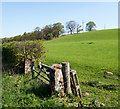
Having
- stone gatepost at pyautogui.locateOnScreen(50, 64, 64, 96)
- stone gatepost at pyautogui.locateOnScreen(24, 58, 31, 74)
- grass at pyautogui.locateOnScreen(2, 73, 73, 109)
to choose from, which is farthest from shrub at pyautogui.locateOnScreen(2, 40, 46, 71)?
stone gatepost at pyautogui.locateOnScreen(50, 64, 64, 96)

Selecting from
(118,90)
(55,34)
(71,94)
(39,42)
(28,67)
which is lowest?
(118,90)

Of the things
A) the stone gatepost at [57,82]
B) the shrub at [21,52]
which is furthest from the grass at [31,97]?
the shrub at [21,52]

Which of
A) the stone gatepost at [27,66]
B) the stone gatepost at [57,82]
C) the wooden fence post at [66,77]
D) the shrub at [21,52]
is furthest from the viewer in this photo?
the shrub at [21,52]

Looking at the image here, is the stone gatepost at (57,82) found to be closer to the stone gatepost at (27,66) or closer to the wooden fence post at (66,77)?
the wooden fence post at (66,77)

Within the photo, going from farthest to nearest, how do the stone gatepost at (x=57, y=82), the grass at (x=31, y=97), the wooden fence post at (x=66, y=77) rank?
1. the wooden fence post at (x=66, y=77)
2. the stone gatepost at (x=57, y=82)
3. the grass at (x=31, y=97)

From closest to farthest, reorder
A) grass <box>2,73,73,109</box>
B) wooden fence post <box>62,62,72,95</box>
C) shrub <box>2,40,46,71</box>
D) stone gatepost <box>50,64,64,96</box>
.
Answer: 1. grass <box>2,73,73,109</box>
2. stone gatepost <box>50,64,64,96</box>
3. wooden fence post <box>62,62,72,95</box>
4. shrub <box>2,40,46,71</box>

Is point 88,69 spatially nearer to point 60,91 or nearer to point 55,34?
point 60,91

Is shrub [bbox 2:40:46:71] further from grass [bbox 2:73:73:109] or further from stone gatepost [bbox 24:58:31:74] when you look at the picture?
grass [bbox 2:73:73:109]

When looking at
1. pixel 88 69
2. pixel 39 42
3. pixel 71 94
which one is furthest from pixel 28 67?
pixel 88 69

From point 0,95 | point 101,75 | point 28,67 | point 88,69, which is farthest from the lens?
point 88,69

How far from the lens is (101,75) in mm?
10734

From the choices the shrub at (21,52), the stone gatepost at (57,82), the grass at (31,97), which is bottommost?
the grass at (31,97)

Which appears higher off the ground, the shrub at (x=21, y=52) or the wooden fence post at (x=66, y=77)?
the shrub at (x=21, y=52)

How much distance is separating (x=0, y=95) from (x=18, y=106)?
1726 millimetres
